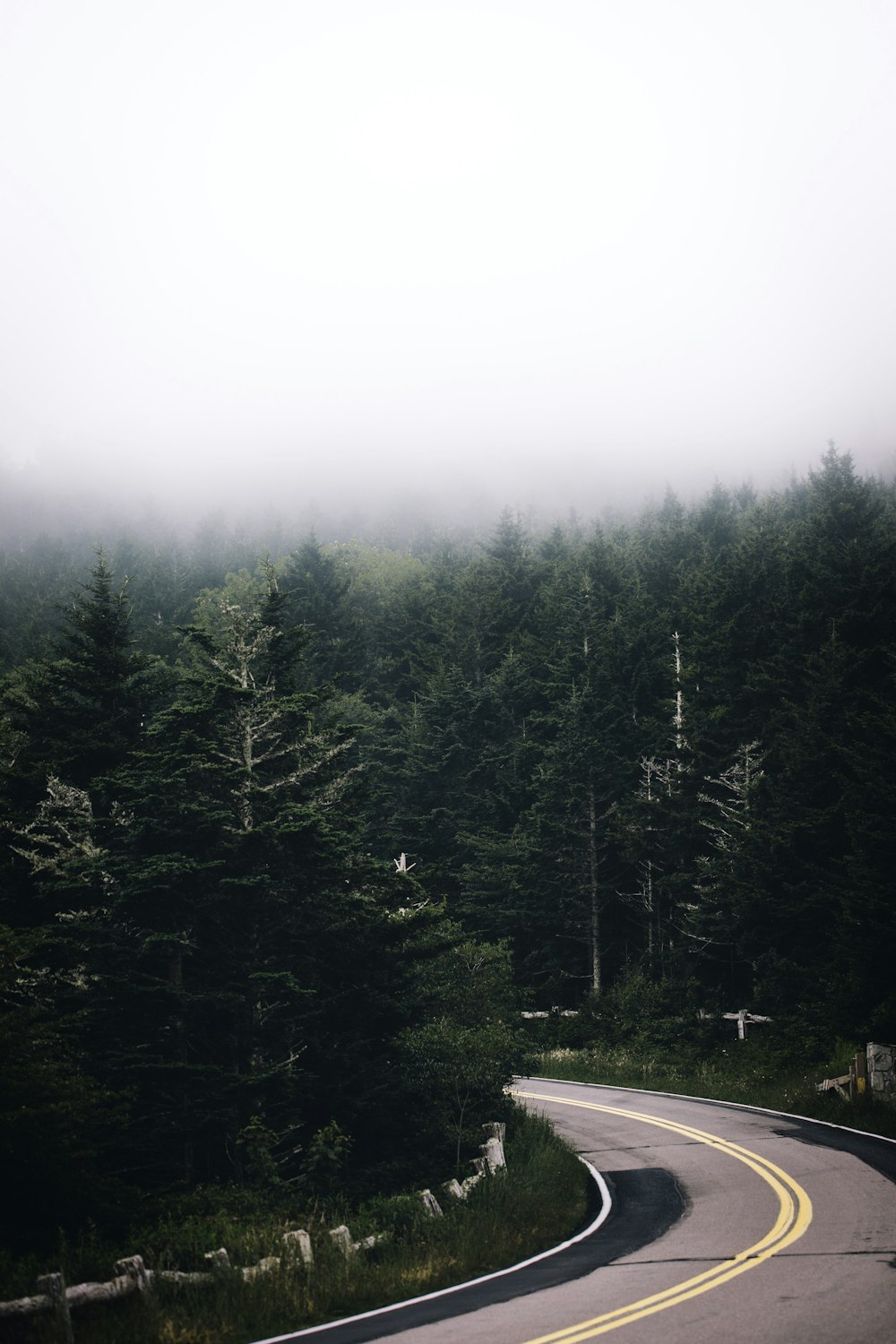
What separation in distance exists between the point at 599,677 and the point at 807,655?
1378 cm

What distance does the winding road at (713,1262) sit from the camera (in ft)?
27.9

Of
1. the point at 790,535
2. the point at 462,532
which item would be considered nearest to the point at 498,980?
the point at 790,535

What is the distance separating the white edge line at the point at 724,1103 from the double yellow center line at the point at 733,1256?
2.86 meters

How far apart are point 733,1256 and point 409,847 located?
39.8 metres

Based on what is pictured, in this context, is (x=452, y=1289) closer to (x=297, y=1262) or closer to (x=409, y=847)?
(x=297, y=1262)

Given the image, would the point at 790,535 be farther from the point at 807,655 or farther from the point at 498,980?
the point at 498,980

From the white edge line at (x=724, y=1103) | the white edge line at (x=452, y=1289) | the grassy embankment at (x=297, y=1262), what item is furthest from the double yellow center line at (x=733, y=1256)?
the grassy embankment at (x=297, y=1262)

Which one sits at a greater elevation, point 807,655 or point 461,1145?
point 807,655

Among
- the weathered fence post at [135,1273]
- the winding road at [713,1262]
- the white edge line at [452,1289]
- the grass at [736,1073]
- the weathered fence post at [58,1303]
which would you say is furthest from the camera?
the grass at [736,1073]

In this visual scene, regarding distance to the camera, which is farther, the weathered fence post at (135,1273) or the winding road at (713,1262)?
the weathered fence post at (135,1273)

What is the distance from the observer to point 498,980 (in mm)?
31156

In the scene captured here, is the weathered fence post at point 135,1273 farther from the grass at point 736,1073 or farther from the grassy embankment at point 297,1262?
the grass at point 736,1073

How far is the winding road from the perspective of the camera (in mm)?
8508

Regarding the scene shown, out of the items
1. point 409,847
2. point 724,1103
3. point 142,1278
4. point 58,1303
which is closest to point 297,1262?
point 142,1278
